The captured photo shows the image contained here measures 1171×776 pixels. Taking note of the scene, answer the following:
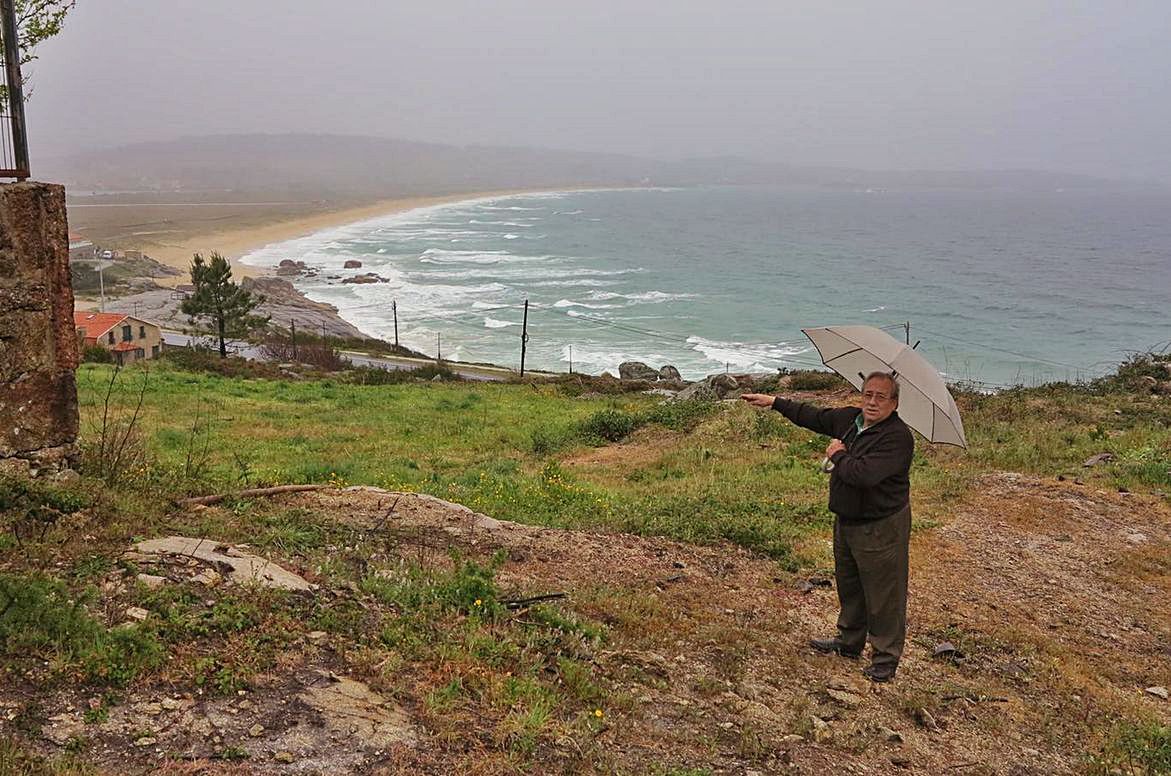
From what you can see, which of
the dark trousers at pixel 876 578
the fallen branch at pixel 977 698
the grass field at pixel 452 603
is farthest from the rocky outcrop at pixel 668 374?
the fallen branch at pixel 977 698

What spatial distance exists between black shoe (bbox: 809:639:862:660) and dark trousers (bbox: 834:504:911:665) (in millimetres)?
119

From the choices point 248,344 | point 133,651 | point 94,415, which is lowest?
point 248,344

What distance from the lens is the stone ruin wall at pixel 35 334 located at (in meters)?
6.28

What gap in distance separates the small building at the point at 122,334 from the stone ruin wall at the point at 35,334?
35.9 metres

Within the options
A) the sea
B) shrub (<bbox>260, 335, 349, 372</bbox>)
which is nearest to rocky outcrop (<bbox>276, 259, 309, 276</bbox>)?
the sea

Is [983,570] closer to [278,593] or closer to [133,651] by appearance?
[278,593]

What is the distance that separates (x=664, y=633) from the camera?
5.87m

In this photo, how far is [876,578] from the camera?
17.7 ft

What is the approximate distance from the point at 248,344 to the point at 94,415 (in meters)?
37.5

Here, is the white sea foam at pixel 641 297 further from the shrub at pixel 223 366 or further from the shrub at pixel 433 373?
the shrub at pixel 223 366

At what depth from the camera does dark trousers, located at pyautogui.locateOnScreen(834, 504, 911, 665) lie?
5293 mm

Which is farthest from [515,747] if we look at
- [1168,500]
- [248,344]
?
[248,344]

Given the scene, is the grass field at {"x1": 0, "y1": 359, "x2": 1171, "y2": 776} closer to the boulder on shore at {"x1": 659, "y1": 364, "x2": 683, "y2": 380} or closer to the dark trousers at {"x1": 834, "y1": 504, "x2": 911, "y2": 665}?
the dark trousers at {"x1": 834, "y1": 504, "x2": 911, "y2": 665}

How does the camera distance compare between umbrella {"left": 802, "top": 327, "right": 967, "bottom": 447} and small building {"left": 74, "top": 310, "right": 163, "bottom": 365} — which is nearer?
umbrella {"left": 802, "top": 327, "right": 967, "bottom": 447}
